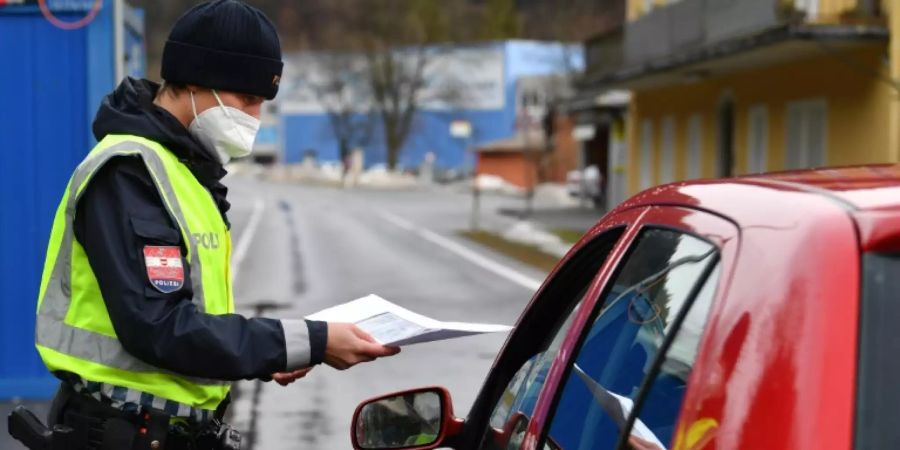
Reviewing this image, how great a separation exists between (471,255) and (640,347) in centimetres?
2385

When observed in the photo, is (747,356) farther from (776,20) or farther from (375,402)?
(776,20)

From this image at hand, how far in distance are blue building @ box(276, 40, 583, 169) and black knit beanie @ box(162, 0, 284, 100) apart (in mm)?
83620

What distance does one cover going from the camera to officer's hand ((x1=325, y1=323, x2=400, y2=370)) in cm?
305

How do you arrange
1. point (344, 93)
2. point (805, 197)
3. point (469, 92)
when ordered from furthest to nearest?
1. point (344, 93)
2. point (469, 92)
3. point (805, 197)

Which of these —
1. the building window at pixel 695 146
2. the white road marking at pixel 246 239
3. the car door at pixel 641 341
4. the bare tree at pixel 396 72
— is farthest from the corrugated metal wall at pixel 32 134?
the bare tree at pixel 396 72

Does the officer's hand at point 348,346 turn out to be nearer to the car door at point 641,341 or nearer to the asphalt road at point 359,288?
the car door at point 641,341

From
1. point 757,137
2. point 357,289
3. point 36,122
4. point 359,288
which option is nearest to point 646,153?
point 757,137

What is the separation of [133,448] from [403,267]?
20.5 metres

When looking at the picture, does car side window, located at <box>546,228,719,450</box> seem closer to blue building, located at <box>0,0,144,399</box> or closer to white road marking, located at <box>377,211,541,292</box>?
blue building, located at <box>0,0,144,399</box>

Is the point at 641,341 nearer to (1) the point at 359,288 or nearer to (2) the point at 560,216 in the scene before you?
(1) the point at 359,288

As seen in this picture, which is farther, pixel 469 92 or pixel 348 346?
pixel 469 92

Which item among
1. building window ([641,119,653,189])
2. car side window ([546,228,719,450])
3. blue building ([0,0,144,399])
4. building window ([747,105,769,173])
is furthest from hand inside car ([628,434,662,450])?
building window ([641,119,653,189])

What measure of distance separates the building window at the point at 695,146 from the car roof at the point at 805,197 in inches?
1127

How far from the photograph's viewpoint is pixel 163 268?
2865mm
